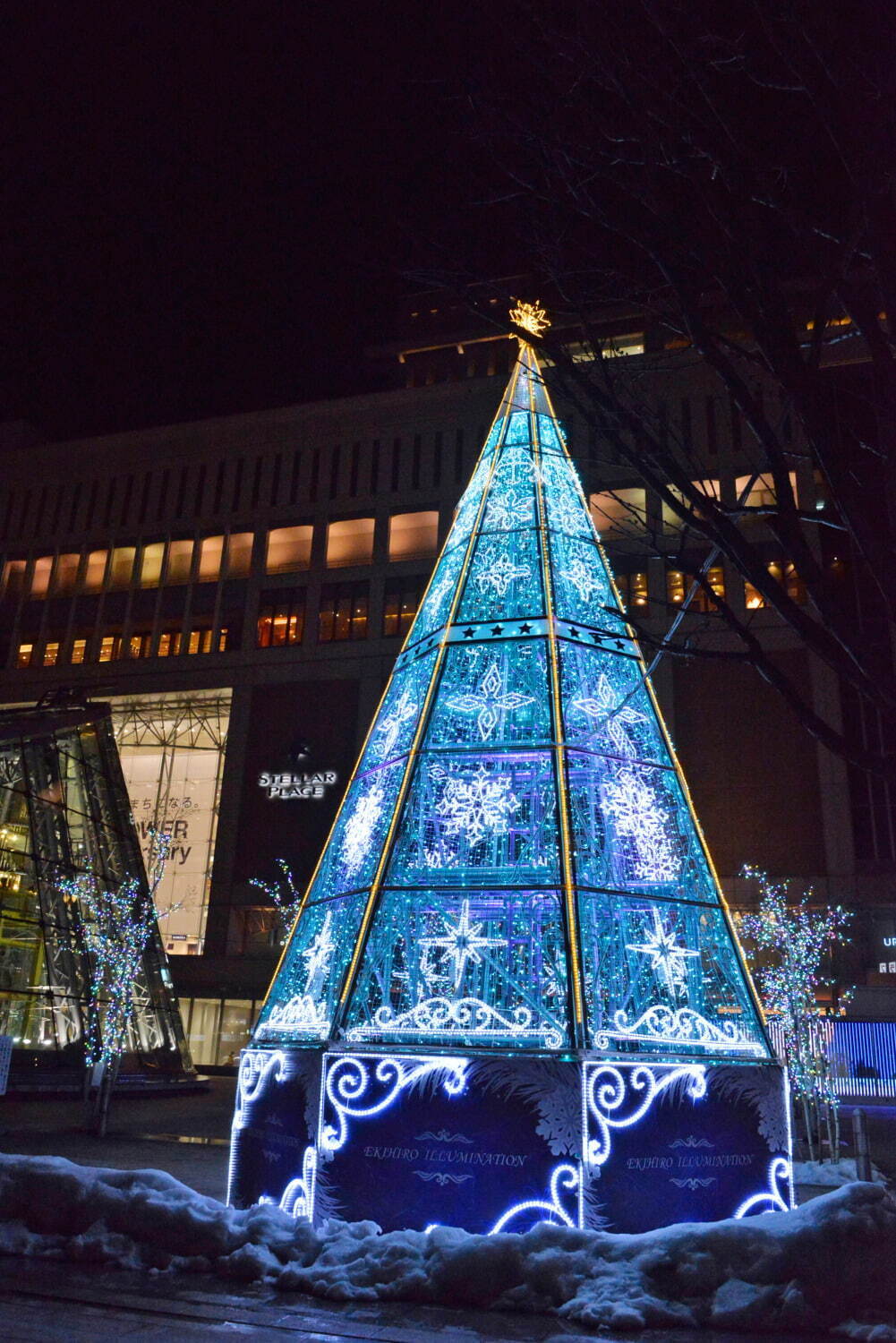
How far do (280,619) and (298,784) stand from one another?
888 centimetres

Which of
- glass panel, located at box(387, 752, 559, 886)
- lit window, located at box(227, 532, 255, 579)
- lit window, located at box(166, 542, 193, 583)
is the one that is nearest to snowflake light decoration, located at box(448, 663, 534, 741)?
glass panel, located at box(387, 752, 559, 886)

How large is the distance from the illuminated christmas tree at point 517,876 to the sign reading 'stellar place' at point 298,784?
111 ft

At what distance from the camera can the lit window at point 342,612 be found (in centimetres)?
4556

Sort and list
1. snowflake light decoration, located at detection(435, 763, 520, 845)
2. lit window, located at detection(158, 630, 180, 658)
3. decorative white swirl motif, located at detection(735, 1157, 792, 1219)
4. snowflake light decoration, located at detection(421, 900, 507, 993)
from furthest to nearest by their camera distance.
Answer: lit window, located at detection(158, 630, 180, 658), snowflake light decoration, located at detection(435, 763, 520, 845), snowflake light decoration, located at detection(421, 900, 507, 993), decorative white swirl motif, located at detection(735, 1157, 792, 1219)

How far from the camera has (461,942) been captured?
718 centimetres

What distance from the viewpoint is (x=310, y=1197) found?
6492mm

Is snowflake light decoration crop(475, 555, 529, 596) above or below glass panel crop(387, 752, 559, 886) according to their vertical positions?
above

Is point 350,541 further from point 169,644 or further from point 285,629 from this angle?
point 169,644

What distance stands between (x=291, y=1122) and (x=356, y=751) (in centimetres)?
3587

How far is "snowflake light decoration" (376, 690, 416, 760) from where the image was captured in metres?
8.62

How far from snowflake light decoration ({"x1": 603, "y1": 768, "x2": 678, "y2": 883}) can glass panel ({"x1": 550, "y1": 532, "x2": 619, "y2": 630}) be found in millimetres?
1662

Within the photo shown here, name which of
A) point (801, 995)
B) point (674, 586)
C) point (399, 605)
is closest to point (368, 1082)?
point (801, 995)

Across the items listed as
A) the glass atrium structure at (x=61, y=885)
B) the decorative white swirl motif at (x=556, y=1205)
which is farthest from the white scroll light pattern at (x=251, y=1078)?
the glass atrium structure at (x=61, y=885)

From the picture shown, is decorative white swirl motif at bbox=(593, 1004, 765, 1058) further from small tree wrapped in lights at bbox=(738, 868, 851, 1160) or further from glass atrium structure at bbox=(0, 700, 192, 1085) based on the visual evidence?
glass atrium structure at bbox=(0, 700, 192, 1085)
